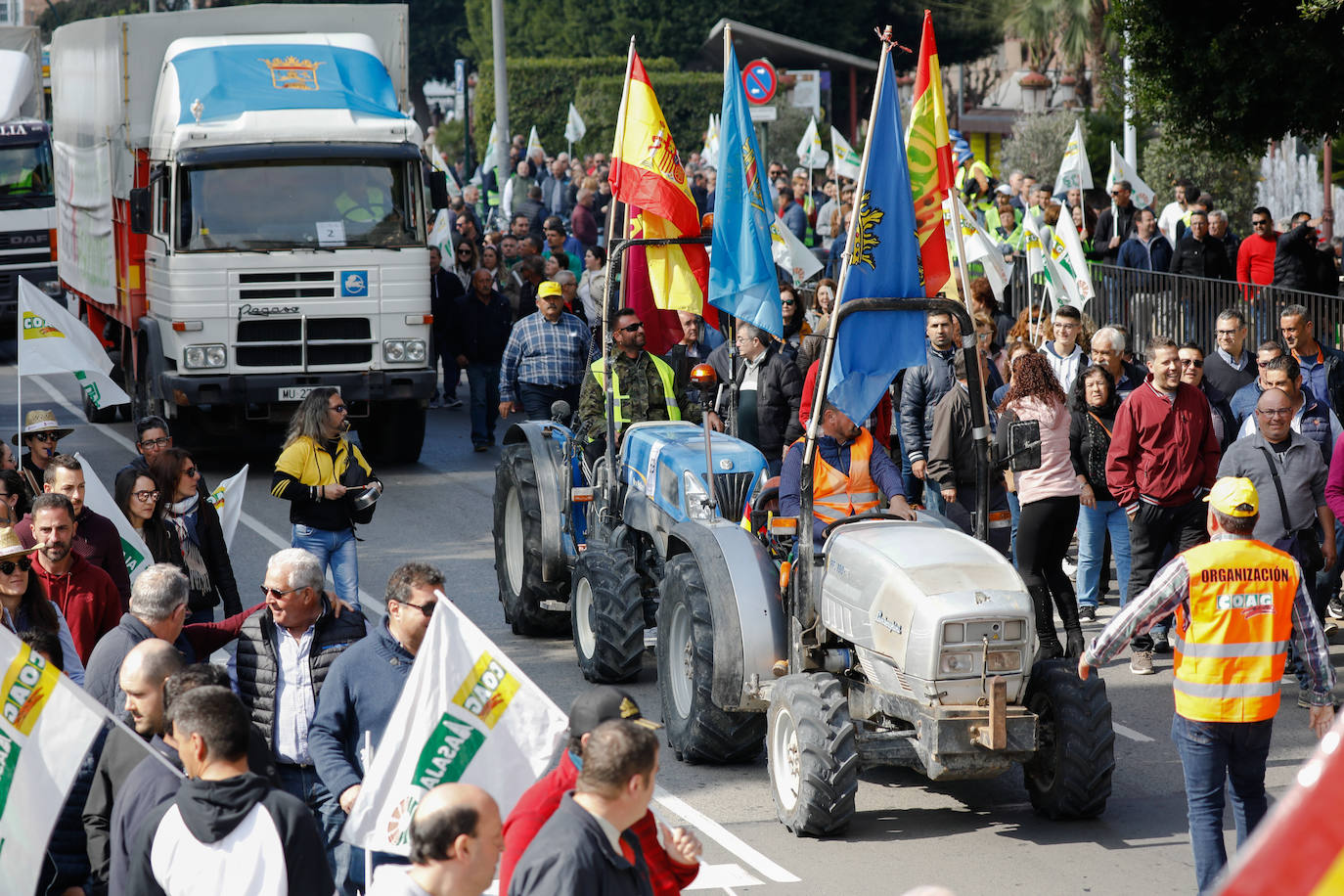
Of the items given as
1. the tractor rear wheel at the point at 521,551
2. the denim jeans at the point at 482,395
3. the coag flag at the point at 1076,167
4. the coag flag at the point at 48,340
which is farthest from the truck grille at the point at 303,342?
the coag flag at the point at 1076,167

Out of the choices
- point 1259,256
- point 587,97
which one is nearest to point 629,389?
point 1259,256

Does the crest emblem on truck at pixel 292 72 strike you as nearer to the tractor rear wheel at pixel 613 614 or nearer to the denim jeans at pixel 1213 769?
the tractor rear wheel at pixel 613 614

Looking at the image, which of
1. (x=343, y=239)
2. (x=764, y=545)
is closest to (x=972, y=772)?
(x=764, y=545)

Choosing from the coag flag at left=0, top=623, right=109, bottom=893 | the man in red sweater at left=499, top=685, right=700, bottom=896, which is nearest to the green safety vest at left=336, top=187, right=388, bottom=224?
the coag flag at left=0, top=623, right=109, bottom=893

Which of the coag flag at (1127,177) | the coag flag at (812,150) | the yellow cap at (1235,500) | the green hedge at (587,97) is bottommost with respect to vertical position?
the yellow cap at (1235,500)

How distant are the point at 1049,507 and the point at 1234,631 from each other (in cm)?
379

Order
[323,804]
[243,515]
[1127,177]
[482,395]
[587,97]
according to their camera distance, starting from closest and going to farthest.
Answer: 1. [323,804]
2. [243,515]
3. [482,395]
4. [1127,177]
5. [587,97]

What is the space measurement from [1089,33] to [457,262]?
2332cm

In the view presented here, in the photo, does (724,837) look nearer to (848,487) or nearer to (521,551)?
(848,487)

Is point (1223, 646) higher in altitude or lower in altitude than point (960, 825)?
higher

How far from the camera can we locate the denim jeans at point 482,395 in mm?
17905

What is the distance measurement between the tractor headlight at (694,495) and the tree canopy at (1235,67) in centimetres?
746

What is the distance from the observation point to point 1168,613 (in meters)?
6.72

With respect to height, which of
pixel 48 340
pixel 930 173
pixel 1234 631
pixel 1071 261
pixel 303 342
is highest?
pixel 930 173
